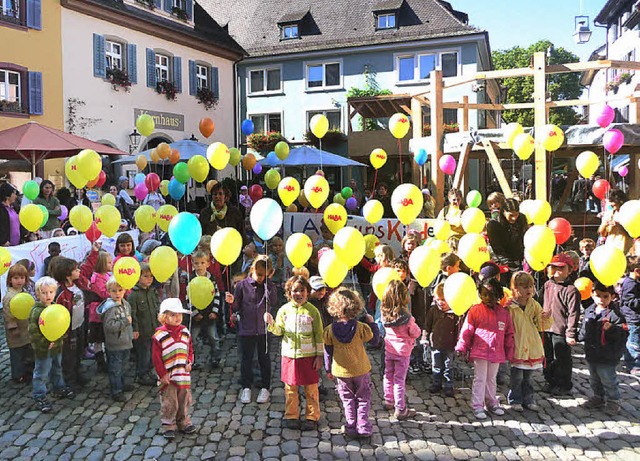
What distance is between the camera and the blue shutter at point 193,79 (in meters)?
20.5

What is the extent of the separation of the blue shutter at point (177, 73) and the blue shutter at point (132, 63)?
186cm

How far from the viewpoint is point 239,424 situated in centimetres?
475

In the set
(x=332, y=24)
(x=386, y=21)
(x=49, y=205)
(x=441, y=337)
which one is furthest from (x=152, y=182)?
(x=332, y=24)

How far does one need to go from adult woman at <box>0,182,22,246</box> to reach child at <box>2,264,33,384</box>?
9.77ft

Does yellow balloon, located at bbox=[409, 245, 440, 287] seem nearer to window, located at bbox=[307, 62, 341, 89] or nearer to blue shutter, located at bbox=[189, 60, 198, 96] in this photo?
blue shutter, located at bbox=[189, 60, 198, 96]

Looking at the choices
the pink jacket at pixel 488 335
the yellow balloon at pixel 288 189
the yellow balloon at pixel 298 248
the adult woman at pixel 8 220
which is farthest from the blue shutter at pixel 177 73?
the pink jacket at pixel 488 335

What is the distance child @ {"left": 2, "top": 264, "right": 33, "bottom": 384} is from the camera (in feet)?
17.4

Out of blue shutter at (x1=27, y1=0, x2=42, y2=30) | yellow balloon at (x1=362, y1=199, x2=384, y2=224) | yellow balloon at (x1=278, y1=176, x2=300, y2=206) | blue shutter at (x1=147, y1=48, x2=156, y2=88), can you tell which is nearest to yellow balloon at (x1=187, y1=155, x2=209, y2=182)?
yellow balloon at (x1=278, y1=176, x2=300, y2=206)

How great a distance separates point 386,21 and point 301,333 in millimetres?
24120

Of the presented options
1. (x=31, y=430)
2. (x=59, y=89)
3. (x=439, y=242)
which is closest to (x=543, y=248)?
(x=439, y=242)

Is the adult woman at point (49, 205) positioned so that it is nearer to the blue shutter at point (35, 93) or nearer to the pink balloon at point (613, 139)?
the blue shutter at point (35, 93)

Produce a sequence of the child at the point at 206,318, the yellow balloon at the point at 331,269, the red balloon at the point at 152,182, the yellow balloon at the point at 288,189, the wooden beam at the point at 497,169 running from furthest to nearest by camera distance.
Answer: the red balloon at the point at 152,182, the wooden beam at the point at 497,169, the yellow balloon at the point at 288,189, the child at the point at 206,318, the yellow balloon at the point at 331,269

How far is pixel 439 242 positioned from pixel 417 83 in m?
20.0

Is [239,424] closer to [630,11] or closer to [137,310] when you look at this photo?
[137,310]
